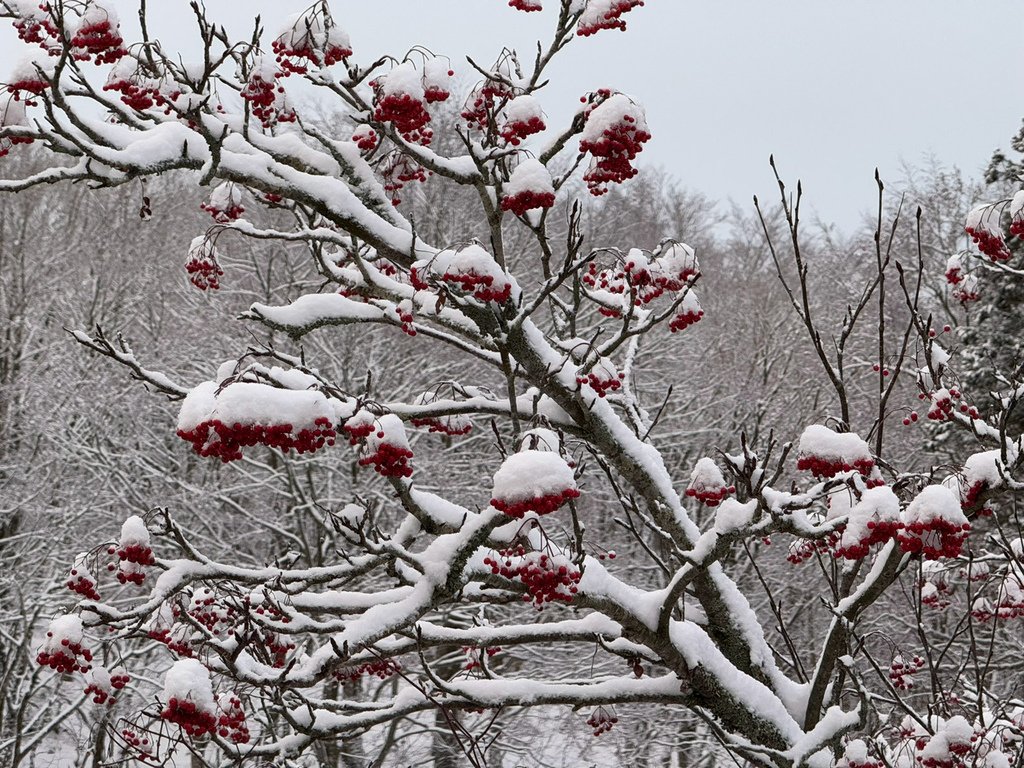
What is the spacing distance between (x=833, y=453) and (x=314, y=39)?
9.06 ft

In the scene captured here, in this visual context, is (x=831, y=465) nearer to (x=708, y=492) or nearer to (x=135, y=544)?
(x=708, y=492)

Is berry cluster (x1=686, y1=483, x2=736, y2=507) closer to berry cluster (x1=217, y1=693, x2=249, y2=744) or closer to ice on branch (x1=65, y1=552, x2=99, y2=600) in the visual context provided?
berry cluster (x1=217, y1=693, x2=249, y2=744)

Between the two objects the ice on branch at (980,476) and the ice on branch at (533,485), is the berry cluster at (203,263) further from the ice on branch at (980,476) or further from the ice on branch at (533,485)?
the ice on branch at (980,476)

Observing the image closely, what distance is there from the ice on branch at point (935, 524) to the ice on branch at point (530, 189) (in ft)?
5.83

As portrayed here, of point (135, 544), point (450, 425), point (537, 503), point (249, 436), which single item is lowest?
point (135, 544)

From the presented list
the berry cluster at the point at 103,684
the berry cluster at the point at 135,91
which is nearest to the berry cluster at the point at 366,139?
the berry cluster at the point at 135,91

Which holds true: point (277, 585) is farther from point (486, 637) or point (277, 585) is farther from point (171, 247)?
point (171, 247)

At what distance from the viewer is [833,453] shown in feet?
11.6

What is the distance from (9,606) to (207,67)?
1467 cm

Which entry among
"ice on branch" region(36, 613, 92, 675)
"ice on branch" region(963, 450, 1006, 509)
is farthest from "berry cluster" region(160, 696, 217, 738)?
"ice on branch" region(963, 450, 1006, 509)

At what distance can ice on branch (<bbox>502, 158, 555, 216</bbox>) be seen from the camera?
394 cm

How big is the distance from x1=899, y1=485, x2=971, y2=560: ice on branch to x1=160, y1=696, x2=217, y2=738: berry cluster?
264 cm

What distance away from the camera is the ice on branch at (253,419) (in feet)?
10.0

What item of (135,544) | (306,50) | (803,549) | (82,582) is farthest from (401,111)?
(803,549)
